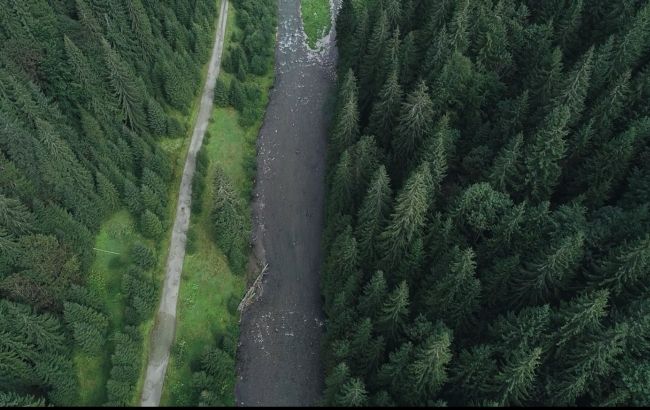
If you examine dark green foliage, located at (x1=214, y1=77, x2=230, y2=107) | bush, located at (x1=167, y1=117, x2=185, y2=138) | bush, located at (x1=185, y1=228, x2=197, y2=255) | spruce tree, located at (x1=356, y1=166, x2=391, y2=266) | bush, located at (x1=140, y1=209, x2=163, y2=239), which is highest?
spruce tree, located at (x1=356, y1=166, x2=391, y2=266)

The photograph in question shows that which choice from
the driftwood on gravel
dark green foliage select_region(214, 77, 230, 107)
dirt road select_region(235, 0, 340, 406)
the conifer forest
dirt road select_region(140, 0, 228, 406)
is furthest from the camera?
dark green foliage select_region(214, 77, 230, 107)

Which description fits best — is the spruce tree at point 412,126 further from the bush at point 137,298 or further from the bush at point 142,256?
the bush at point 137,298

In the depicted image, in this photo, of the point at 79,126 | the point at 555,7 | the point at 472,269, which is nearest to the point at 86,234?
the point at 79,126

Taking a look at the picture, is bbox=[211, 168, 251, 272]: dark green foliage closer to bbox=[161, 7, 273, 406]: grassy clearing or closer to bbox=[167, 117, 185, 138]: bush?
bbox=[161, 7, 273, 406]: grassy clearing

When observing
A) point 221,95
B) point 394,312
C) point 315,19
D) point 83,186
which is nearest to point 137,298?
point 83,186

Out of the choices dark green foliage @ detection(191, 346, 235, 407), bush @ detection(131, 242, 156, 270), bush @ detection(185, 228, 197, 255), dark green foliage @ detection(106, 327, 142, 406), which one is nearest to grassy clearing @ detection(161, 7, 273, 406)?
bush @ detection(185, 228, 197, 255)

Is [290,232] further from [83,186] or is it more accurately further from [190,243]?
[83,186]
